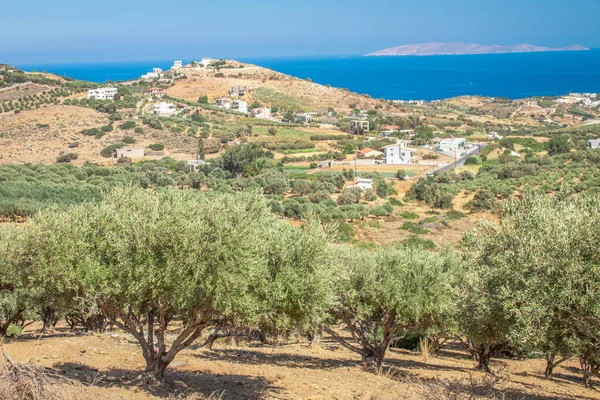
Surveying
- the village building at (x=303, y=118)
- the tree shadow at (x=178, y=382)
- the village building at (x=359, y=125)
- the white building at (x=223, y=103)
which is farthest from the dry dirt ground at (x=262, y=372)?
the white building at (x=223, y=103)

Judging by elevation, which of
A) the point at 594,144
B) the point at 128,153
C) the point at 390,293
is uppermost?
the point at 594,144

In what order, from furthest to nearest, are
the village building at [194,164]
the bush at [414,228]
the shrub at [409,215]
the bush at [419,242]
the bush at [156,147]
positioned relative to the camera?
1. the bush at [156,147]
2. the village building at [194,164]
3. the shrub at [409,215]
4. the bush at [414,228]
5. the bush at [419,242]

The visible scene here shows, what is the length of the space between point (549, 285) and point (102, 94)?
95.0 meters

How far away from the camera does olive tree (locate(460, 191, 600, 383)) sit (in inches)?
358

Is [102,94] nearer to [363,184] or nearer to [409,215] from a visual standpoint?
[363,184]

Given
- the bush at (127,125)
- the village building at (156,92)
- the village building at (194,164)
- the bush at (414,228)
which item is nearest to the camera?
the bush at (414,228)

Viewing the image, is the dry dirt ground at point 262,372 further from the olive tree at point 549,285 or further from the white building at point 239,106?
the white building at point 239,106

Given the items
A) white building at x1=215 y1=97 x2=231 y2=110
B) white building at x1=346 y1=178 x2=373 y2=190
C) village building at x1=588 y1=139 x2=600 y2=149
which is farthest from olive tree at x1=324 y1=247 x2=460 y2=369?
white building at x1=215 y1=97 x2=231 y2=110

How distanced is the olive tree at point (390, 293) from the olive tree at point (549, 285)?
3.04 m

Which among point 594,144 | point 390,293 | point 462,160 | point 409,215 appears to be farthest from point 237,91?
point 390,293

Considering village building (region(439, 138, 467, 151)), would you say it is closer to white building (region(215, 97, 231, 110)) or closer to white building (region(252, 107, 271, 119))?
white building (region(252, 107, 271, 119))

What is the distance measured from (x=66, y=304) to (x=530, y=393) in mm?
9883

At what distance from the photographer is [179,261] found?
9.65m

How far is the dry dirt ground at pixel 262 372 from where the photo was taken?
11.6 metres
